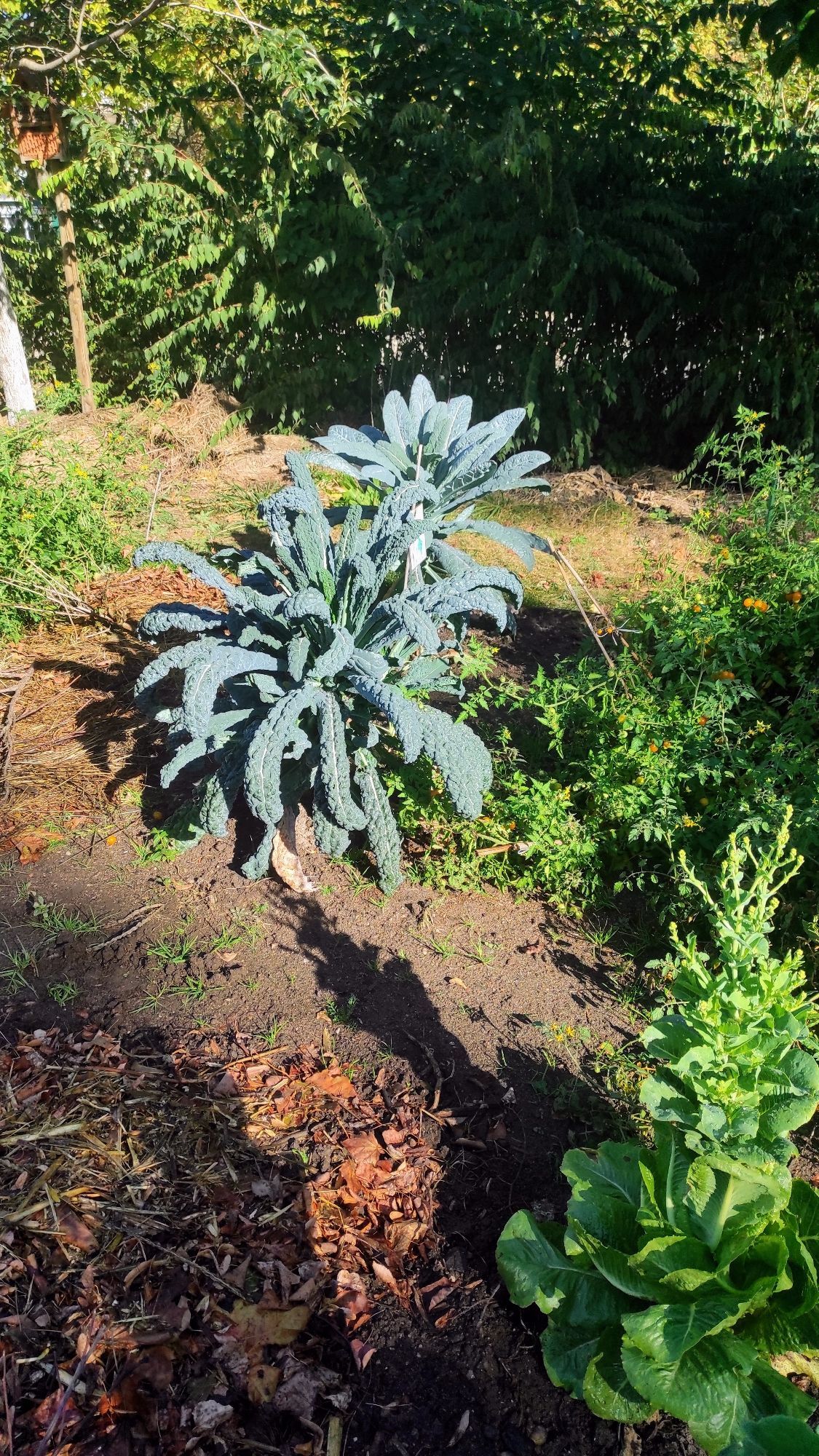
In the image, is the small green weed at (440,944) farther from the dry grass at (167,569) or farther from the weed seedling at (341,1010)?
the dry grass at (167,569)

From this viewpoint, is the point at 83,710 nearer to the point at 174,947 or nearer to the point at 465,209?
the point at 174,947

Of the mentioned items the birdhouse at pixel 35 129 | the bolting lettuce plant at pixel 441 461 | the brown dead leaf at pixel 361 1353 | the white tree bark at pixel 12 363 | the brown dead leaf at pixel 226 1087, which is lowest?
the brown dead leaf at pixel 361 1353

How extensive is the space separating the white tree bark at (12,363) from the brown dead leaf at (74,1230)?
6.18 m

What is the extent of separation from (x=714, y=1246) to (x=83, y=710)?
10.4 ft

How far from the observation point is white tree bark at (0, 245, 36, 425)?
22.4 feet

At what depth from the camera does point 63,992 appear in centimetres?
270

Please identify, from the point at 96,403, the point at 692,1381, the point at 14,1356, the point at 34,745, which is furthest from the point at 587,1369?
the point at 96,403

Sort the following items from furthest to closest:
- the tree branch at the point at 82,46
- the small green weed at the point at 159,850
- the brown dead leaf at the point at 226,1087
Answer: the tree branch at the point at 82,46 < the small green weed at the point at 159,850 < the brown dead leaf at the point at 226,1087

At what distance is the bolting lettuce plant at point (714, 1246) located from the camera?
1.67 metres

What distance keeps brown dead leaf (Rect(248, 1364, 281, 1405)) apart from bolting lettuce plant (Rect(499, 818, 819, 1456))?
511mm

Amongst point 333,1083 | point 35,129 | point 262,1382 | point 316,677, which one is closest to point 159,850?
point 316,677

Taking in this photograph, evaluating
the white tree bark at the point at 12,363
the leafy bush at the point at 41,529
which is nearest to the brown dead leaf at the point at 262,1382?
the leafy bush at the point at 41,529

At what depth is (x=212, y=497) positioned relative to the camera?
6207 mm

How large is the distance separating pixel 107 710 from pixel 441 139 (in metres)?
4.68
